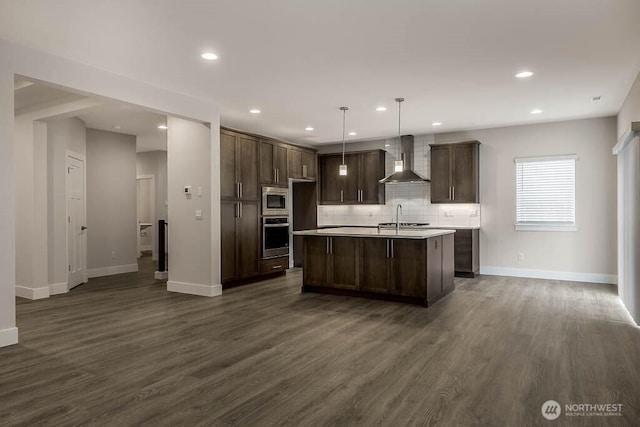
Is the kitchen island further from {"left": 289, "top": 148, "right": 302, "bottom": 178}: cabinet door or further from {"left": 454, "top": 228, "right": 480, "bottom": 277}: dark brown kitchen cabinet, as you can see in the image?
{"left": 289, "top": 148, "right": 302, "bottom": 178}: cabinet door

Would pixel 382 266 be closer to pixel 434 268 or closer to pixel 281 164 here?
pixel 434 268

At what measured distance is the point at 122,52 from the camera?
3.79m

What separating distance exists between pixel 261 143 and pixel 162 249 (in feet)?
8.69

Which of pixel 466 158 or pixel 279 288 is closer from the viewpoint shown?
pixel 279 288

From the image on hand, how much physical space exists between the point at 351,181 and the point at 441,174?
1922mm

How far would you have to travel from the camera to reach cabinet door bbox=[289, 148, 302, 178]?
7.81 metres

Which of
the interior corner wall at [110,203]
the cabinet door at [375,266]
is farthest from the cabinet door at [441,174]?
the interior corner wall at [110,203]

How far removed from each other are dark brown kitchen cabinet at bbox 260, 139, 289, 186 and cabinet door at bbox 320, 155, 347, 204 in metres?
1.38

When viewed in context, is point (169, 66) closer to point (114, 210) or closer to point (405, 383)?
point (405, 383)

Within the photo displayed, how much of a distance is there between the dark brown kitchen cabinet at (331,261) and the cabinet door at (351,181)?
3.03 metres

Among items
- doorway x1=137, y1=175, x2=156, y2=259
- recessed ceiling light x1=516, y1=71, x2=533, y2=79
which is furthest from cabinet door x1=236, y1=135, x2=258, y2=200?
doorway x1=137, y1=175, x2=156, y2=259

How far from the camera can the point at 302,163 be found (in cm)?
820

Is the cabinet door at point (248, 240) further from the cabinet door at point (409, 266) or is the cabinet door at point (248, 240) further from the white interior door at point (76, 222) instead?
the white interior door at point (76, 222)

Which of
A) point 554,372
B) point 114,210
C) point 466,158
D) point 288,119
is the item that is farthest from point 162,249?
point 554,372
